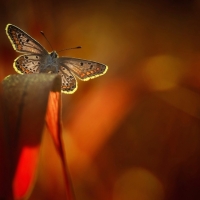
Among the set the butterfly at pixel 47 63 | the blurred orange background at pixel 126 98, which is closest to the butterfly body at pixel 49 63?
the butterfly at pixel 47 63

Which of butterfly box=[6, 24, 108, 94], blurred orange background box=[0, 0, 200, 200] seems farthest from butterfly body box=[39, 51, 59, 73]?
blurred orange background box=[0, 0, 200, 200]

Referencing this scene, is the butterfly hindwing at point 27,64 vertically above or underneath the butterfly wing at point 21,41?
underneath

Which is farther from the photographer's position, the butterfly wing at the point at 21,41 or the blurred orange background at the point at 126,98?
the blurred orange background at the point at 126,98

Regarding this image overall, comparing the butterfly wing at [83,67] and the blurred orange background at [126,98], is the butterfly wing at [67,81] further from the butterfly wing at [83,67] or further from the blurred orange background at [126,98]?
the blurred orange background at [126,98]

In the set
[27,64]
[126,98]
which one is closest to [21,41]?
[27,64]

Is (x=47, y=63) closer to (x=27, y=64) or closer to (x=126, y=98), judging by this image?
(x=27, y=64)

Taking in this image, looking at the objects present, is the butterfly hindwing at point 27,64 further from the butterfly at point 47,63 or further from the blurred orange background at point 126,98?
the blurred orange background at point 126,98
